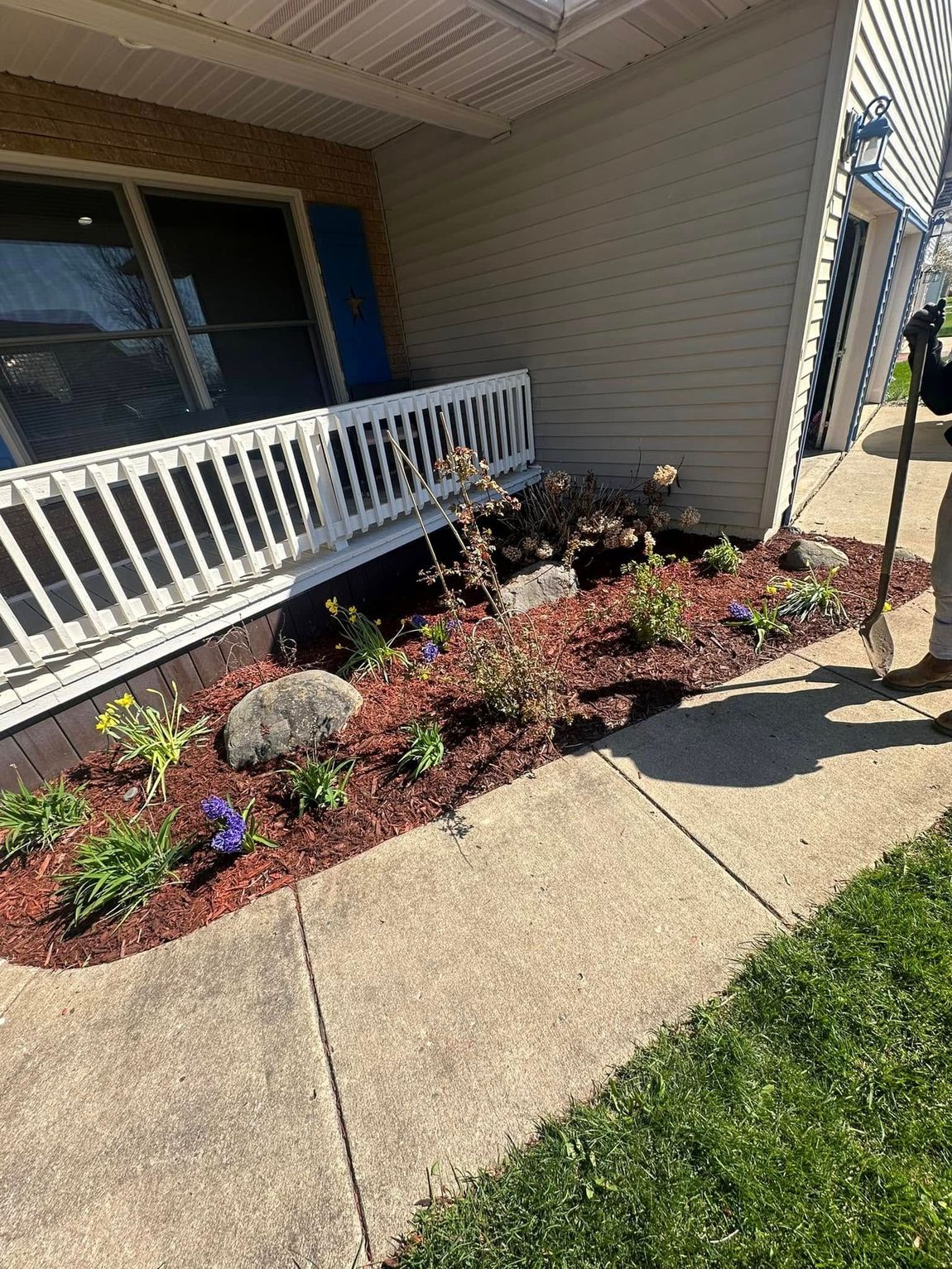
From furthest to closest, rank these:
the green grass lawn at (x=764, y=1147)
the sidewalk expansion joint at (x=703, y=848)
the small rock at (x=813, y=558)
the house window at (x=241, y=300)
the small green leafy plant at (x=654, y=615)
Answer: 1. the house window at (x=241, y=300)
2. the small rock at (x=813, y=558)
3. the small green leafy plant at (x=654, y=615)
4. the sidewalk expansion joint at (x=703, y=848)
5. the green grass lawn at (x=764, y=1147)

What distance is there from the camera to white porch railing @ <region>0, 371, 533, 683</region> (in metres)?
2.62

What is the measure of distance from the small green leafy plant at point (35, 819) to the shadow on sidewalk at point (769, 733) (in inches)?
99.7

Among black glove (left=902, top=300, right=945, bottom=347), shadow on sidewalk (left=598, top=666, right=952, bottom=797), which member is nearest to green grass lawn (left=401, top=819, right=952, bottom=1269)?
shadow on sidewalk (left=598, top=666, right=952, bottom=797)

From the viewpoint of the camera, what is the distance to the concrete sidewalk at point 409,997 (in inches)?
53.9

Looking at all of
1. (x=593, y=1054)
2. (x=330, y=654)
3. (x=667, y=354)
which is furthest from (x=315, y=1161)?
(x=667, y=354)

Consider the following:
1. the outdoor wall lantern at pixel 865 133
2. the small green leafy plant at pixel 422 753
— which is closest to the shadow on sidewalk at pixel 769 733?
the small green leafy plant at pixel 422 753

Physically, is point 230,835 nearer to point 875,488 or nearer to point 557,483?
point 557,483

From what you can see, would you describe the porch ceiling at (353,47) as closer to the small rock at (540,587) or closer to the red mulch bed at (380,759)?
the small rock at (540,587)

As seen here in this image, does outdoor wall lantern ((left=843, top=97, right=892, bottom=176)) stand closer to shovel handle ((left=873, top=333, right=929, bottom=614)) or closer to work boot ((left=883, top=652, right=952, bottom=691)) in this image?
shovel handle ((left=873, top=333, right=929, bottom=614))

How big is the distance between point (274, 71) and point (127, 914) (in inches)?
180

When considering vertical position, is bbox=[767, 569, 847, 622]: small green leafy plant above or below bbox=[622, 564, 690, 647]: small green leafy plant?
below

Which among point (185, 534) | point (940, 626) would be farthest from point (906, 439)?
point (185, 534)

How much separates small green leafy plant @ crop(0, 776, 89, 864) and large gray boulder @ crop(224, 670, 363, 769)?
0.70 metres

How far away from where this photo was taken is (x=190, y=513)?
4.60 m
